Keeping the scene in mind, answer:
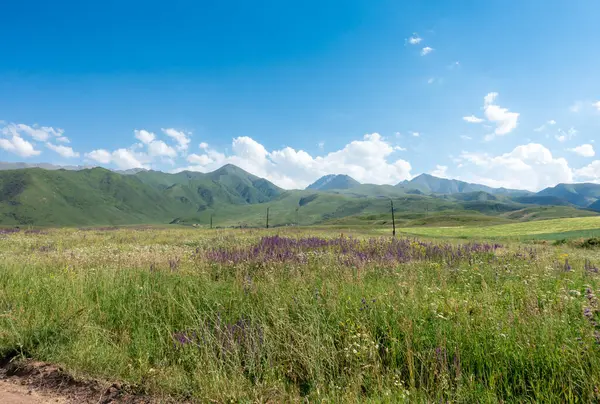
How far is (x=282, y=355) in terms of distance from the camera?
3885 millimetres

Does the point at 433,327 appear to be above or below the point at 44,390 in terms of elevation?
above

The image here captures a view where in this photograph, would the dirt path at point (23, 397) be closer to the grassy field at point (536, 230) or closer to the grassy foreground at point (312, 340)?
the grassy foreground at point (312, 340)

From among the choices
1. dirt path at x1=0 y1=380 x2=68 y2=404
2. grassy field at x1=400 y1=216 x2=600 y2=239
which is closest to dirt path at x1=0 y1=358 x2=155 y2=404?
dirt path at x1=0 y1=380 x2=68 y2=404

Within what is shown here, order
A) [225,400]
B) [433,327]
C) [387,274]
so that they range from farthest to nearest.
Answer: [387,274], [433,327], [225,400]

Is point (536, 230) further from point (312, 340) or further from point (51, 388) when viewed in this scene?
point (51, 388)

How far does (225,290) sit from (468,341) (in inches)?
173

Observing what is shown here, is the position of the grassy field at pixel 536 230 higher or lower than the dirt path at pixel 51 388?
lower

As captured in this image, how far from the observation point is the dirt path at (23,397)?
319 cm

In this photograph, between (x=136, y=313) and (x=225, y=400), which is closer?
(x=225, y=400)

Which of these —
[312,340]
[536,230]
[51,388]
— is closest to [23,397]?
[51,388]

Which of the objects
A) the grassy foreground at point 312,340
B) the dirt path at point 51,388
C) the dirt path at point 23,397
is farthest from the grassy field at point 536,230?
the dirt path at point 23,397

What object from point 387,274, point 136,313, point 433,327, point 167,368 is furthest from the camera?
point 387,274

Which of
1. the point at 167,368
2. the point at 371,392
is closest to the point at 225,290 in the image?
the point at 167,368

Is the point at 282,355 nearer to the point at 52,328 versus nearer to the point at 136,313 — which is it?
the point at 136,313
